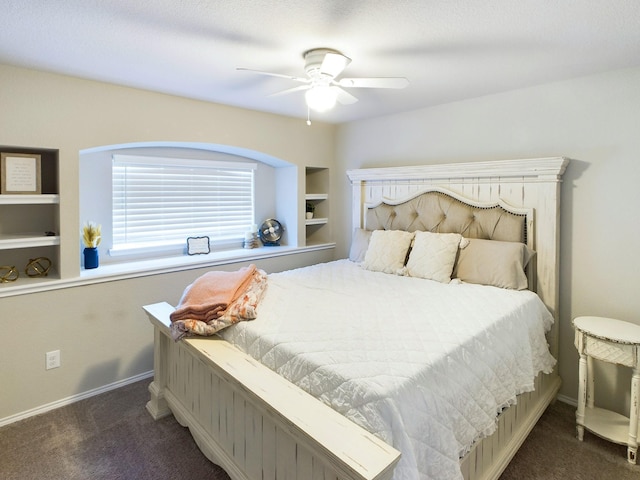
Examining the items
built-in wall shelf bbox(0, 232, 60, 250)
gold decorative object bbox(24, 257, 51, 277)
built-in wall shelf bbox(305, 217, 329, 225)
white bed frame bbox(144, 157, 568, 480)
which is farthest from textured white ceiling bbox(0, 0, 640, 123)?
built-in wall shelf bbox(305, 217, 329, 225)

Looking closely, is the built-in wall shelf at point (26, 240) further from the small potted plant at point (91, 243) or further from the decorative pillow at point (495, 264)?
the decorative pillow at point (495, 264)

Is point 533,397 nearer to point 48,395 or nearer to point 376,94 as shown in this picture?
point 376,94

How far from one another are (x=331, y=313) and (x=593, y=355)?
152 cm

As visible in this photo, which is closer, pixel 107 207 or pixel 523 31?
pixel 523 31

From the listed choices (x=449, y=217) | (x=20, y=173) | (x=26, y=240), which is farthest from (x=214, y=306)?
(x=449, y=217)

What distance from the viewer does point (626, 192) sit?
2.30 m

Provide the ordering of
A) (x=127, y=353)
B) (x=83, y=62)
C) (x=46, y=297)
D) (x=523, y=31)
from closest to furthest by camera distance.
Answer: (x=523, y=31) → (x=83, y=62) → (x=46, y=297) → (x=127, y=353)

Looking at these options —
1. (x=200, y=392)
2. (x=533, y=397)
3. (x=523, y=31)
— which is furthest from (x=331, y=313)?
(x=523, y=31)

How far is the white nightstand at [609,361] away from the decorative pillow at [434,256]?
0.84m

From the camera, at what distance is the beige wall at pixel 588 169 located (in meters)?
2.30

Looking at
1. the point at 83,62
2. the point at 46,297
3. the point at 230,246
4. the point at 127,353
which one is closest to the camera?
the point at 83,62

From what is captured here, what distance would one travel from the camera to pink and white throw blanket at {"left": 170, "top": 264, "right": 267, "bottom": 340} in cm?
190

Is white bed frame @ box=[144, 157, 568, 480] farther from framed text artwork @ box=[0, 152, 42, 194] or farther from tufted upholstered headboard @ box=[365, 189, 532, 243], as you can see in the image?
framed text artwork @ box=[0, 152, 42, 194]

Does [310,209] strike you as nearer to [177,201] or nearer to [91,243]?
[177,201]
